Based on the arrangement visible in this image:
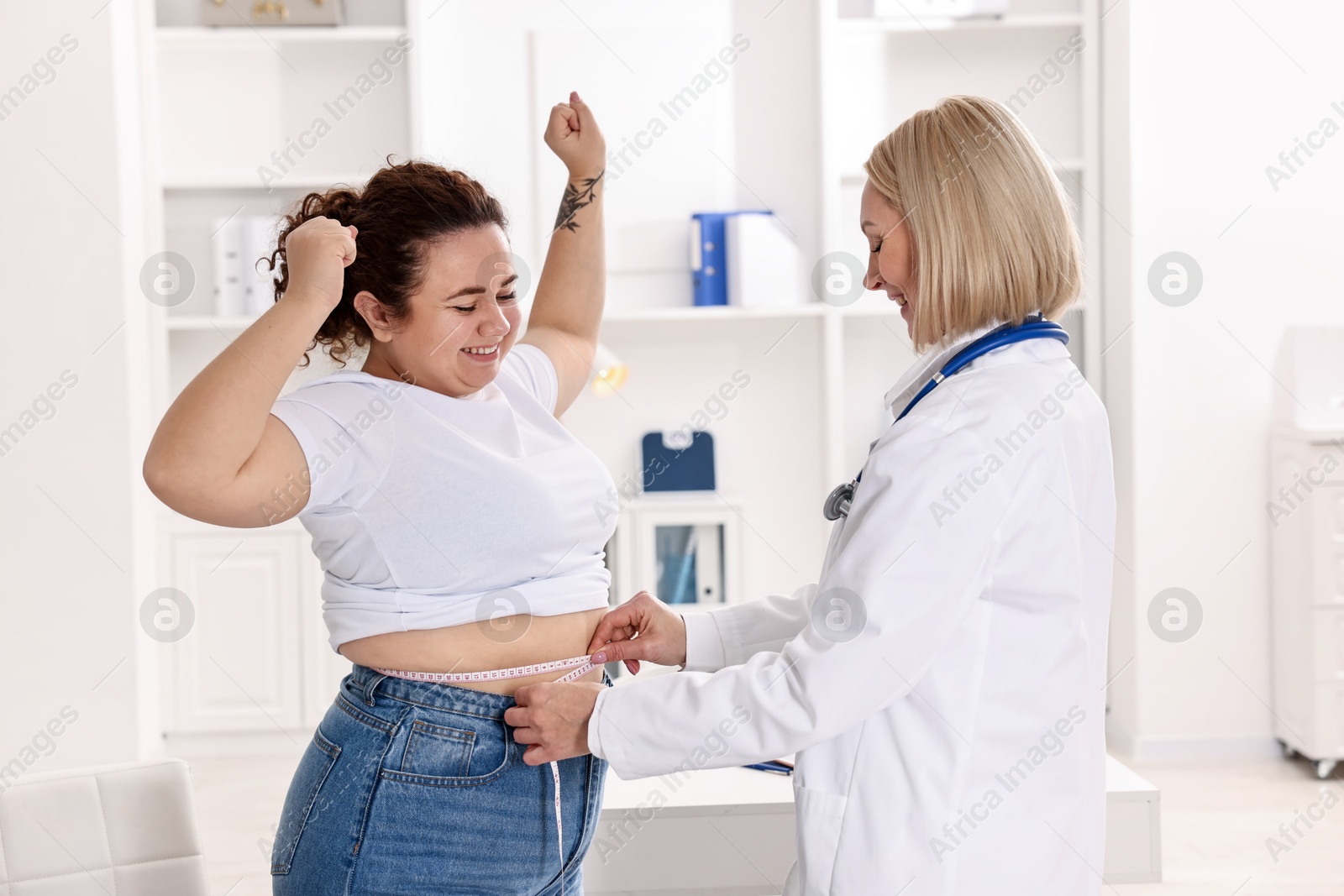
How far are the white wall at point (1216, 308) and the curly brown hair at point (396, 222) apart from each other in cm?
288

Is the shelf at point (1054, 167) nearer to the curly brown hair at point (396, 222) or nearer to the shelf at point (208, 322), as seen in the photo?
the shelf at point (208, 322)

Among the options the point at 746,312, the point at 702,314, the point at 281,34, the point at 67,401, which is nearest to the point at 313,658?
the point at 67,401

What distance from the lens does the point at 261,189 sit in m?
3.93

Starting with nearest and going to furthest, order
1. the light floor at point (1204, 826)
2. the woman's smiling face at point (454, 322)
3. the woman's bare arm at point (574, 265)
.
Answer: the woman's smiling face at point (454, 322), the woman's bare arm at point (574, 265), the light floor at point (1204, 826)

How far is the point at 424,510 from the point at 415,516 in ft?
0.03

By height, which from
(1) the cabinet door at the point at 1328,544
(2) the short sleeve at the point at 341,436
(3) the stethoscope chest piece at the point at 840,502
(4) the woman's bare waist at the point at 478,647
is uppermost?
(2) the short sleeve at the point at 341,436

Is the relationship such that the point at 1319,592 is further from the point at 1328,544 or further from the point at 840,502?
the point at 840,502

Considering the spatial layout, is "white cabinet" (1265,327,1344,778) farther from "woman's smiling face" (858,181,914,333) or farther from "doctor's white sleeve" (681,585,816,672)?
"woman's smiling face" (858,181,914,333)

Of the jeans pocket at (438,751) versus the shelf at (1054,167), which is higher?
the shelf at (1054,167)

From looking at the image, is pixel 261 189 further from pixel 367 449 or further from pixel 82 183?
pixel 367 449

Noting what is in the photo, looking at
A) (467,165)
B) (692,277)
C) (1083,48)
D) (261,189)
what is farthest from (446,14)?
(1083,48)

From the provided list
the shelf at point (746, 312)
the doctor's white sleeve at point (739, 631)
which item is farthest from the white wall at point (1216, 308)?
the doctor's white sleeve at point (739, 631)

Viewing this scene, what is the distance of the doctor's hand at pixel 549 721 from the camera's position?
1147mm

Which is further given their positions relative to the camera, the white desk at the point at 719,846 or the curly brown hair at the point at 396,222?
the white desk at the point at 719,846
